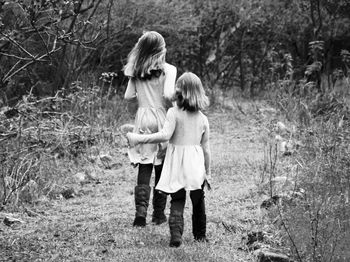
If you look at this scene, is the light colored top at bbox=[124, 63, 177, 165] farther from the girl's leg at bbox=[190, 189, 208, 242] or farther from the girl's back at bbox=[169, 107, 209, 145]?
the girl's leg at bbox=[190, 189, 208, 242]

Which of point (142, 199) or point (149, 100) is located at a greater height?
point (149, 100)

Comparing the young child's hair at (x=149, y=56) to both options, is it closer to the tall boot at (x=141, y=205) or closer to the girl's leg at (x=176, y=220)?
the tall boot at (x=141, y=205)

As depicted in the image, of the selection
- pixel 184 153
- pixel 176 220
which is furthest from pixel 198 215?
pixel 184 153

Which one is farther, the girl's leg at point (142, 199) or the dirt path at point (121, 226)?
the girl's leg at point (142, 199)

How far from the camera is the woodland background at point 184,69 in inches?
251

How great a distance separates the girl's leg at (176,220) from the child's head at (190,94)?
2.08ft

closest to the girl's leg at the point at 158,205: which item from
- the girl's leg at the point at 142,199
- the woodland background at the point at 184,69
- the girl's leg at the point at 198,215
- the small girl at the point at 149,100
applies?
the small girl at the point at 149,100

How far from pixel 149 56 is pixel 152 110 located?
1.49 ft

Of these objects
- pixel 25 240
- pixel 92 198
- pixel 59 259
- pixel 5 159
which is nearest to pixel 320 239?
pixel 59 259

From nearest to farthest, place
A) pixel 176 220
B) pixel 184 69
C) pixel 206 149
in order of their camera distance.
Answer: pixel 176 220 < pixel 206 149 < pixel 184 69

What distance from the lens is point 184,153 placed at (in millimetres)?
5492

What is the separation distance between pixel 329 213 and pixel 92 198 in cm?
283

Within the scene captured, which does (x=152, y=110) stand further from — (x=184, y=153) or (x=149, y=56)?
(x=184, y=153)

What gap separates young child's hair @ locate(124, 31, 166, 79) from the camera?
6016 millimetres
